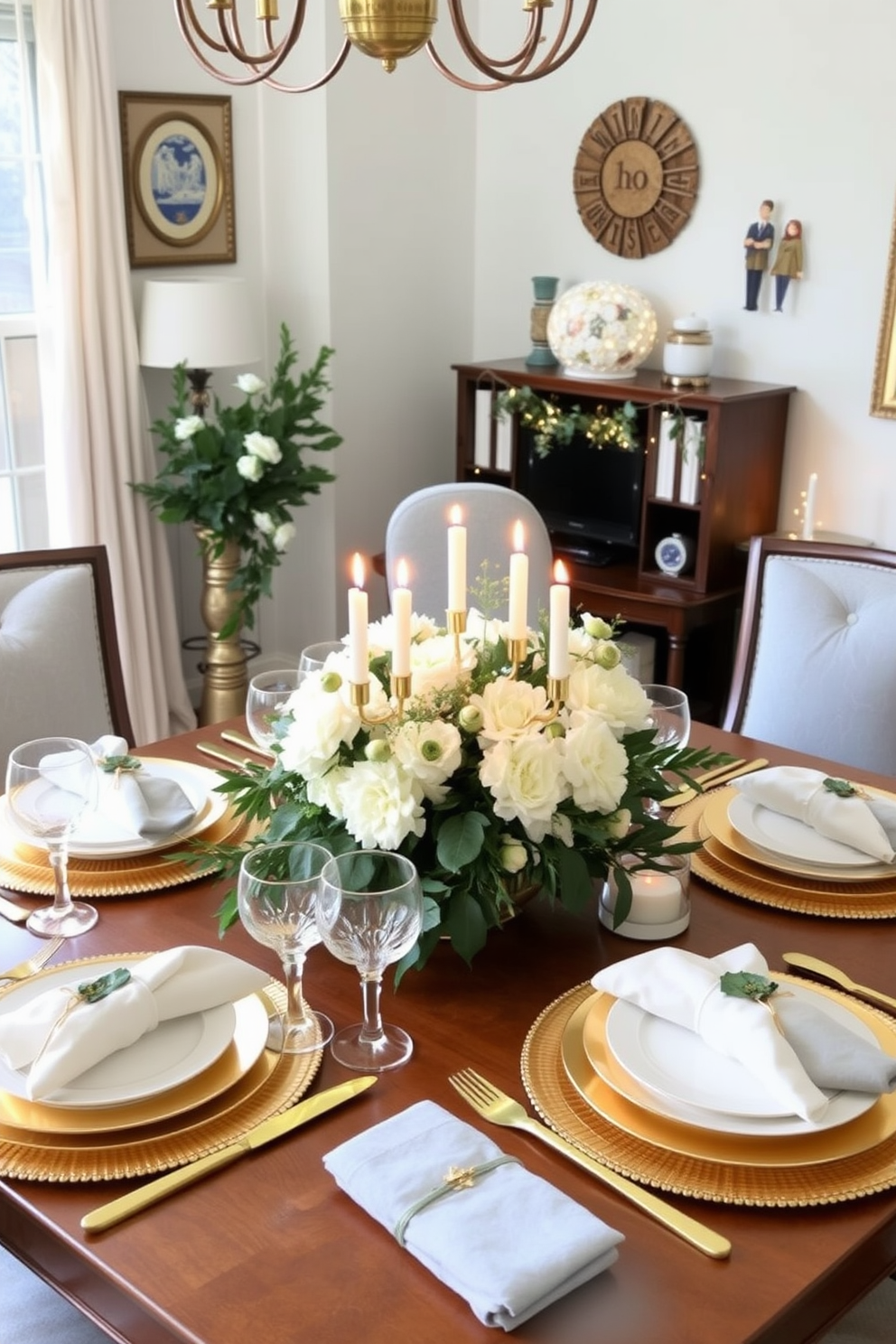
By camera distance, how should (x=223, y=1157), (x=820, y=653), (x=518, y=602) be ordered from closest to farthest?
1. (x=223, y=1157)
2. (x=518, y=602)
3. (x=820, y=653)

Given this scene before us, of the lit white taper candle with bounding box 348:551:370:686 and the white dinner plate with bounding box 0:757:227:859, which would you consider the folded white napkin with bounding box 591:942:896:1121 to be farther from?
the white dinner plate with bounding box 0:757:227:859

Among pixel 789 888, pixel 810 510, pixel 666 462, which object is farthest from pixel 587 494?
pixel 789 888

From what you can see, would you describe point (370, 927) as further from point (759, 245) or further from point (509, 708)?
point (759, 245)

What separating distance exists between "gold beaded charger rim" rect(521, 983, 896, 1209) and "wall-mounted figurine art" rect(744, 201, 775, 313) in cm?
274

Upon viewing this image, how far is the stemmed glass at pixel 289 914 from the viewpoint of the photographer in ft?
4.02

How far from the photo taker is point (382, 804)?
1357 millimetres

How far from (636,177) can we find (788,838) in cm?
255

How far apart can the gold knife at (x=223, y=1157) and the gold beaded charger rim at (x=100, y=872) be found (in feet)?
1.42

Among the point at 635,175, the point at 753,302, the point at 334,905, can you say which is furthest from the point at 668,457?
the point at 334,905

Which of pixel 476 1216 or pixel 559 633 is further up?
pixel 559 633

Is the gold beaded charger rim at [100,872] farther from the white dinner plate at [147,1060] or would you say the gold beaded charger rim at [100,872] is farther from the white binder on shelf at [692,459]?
the white binder on shelf at [692,459]

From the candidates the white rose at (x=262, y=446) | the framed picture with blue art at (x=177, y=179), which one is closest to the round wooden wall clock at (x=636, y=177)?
the framed picture with blue art at (x=177, y=179)

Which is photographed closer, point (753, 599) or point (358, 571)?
point (358, 571)

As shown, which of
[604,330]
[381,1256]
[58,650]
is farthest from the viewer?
[604,330]
